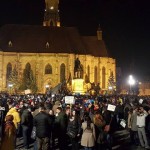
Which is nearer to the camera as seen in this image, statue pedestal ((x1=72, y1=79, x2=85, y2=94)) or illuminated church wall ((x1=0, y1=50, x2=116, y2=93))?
statue pedestal ((x1=72, y1=79, x2=85, y2=94))

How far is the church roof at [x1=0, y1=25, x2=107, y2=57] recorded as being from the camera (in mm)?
73812

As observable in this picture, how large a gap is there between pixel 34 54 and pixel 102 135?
201 ft

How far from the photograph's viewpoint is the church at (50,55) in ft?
236

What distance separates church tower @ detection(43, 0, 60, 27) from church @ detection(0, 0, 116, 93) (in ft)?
5.63

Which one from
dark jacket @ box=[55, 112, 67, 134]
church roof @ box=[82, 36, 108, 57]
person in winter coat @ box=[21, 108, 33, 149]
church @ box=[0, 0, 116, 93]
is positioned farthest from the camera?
church roof @ box=[82, 36, 108, 57]

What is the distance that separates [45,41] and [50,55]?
12.4 feet

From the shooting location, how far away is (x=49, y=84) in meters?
72.4

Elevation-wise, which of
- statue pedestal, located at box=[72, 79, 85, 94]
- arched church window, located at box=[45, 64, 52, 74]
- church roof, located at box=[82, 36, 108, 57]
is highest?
church roof, located at box=[82, 36, 108, 57]

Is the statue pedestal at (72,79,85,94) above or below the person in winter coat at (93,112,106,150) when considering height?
above

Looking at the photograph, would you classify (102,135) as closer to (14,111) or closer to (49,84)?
(14,111)

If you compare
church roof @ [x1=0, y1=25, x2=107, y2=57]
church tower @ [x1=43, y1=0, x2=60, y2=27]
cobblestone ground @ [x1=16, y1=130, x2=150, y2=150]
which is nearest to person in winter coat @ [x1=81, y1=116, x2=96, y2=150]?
cobblestone ground @ [x1=16, y1=130, x2=150, y2=150]

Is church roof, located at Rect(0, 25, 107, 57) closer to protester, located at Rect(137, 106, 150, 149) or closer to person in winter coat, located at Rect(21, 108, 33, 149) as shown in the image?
person in winter coat, located at Rect(21, 108, 33, 149)

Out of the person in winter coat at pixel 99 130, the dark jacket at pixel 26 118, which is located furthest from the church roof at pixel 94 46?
the person in winter coat at pixel 99 130

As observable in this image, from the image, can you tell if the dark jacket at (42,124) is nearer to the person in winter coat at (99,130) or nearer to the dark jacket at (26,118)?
the person in winter coat at (99,130)
